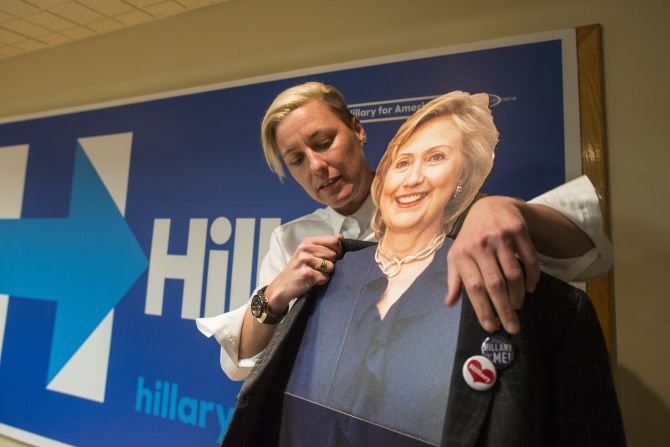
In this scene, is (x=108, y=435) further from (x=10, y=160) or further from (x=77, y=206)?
(x=10, y=160)

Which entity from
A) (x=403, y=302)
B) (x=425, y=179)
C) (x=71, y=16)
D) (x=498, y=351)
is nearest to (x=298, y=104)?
(x=425, y=179)

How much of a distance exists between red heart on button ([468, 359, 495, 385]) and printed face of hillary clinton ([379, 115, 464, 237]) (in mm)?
238

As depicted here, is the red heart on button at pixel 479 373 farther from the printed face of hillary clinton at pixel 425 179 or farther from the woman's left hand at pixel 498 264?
the printed face of hillary clinton at pixel 425 179

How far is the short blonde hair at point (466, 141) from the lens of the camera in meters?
0.71

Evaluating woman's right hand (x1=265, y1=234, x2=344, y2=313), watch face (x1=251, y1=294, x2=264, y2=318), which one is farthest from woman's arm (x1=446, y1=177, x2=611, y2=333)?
watch face (x1=251, y1=294, x2=264, y2=318)

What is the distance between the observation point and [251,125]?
5.21 ft

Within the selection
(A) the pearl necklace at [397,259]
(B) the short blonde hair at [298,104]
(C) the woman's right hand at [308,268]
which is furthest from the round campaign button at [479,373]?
(B) the short blonde hair at [298,104]

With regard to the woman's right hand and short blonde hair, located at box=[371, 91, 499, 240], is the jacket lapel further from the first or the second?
the woman's right hand

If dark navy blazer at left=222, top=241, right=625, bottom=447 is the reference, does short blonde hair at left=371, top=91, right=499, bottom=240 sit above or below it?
above

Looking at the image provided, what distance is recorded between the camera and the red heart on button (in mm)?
520

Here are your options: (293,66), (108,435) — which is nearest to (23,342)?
(108,435)

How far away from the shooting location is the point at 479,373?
1.72ft

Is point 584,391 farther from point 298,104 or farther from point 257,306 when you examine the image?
point 298,104

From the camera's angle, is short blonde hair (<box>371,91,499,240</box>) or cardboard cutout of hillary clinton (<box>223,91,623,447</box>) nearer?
cardboard cutout of hillary clinton (<box>223,91,623,447</box>)
